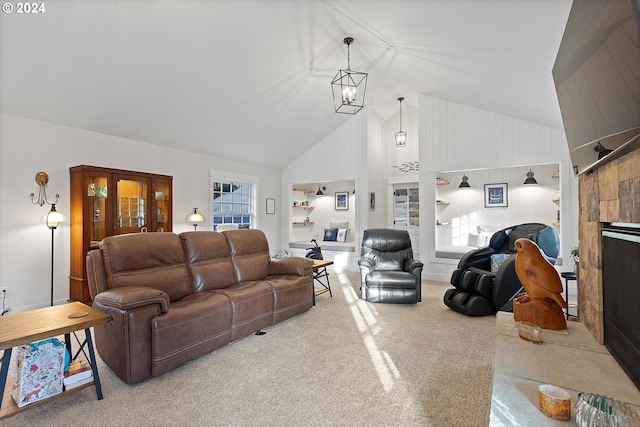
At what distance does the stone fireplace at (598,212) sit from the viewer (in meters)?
1.39

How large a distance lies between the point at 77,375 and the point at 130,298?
0.55 metres

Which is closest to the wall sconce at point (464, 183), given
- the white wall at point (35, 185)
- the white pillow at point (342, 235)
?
the white pillow at point (342, 235)

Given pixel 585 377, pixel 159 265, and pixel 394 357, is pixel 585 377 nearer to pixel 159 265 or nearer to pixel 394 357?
pixel 394 357

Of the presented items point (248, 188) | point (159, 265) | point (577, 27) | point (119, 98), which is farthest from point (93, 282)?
point (248, 188)

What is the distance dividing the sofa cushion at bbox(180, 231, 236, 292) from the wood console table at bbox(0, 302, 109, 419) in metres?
1.01

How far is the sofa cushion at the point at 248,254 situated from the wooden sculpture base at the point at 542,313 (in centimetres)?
260

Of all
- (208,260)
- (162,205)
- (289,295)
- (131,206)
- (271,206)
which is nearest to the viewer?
(208,260)

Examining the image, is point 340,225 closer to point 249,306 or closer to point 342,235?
point 342,235

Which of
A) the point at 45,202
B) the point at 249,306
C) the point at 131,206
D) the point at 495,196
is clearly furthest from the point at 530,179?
the point at 45,202

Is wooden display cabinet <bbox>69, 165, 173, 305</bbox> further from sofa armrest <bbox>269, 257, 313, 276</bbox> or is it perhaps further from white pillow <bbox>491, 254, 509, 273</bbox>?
white pillow <bbox>491, 254, 509, 273</bbox>

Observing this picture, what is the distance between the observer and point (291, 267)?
3723 mm

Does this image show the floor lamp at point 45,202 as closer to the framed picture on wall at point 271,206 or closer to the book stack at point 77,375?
the book stack at point 77,375

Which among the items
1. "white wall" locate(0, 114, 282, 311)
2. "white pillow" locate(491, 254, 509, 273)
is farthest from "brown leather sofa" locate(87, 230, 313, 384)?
"white pillow" locate(491, 254, 509, 273)

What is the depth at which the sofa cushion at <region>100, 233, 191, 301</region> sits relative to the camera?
2.52 m
